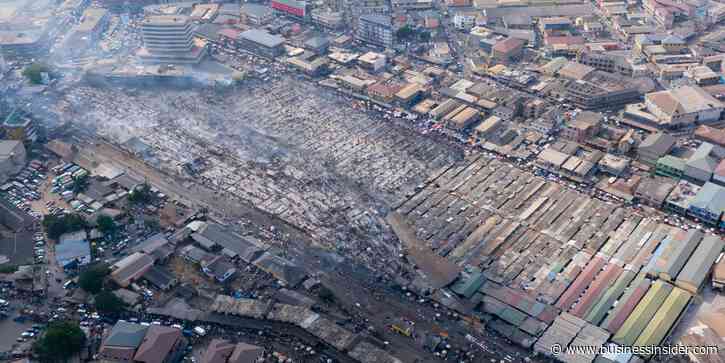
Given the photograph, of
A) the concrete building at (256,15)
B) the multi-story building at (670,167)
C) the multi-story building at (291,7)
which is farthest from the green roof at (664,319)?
the concrete building at (256,15)

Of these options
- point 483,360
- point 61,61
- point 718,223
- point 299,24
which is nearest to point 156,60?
point 61,61

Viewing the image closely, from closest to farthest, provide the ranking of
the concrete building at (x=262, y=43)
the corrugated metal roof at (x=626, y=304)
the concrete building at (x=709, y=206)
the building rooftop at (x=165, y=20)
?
the corrugated metal roof at (x=626, y=304) < the concrete building at (x=709, y=206) < the building rooftop at (x=165, y=20) < the concrete building at (x=262, y=43)

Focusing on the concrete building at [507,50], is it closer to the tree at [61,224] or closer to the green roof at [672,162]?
the green roof at [672,162]

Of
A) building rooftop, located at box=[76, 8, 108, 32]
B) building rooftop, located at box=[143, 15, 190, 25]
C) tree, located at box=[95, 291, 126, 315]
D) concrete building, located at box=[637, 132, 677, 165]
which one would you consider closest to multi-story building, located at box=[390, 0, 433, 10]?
building rooftop, located at box=[143, 15, 190, 25]

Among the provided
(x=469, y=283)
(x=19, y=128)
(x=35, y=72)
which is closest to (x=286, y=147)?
(x=469, y=283)

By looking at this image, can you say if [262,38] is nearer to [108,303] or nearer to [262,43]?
[262,43]
